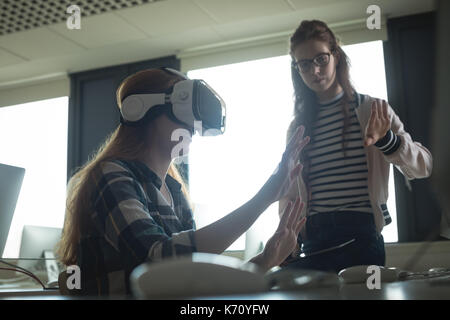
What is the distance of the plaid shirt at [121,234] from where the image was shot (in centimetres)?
90

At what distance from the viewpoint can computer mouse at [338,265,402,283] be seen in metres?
0.86

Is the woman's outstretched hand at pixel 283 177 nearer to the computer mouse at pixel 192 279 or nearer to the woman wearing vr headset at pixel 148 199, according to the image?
the woman wearing vr headset at pixel 148 199

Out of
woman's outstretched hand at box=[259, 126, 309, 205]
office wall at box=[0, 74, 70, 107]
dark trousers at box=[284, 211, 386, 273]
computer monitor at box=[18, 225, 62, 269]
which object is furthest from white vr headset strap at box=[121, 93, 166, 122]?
office wall at box=[0, 74, 70, 107]

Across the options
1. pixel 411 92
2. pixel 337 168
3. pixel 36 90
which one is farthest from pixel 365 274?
pixel 36 90

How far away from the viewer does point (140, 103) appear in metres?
1.18

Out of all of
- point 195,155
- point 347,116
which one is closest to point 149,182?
point 347,116

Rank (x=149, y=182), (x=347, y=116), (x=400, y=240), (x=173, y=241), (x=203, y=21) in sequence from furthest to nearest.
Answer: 1. (x=203, y=21)
2. (x=400, y=240)
3. (x=347, y=116)
4. (x=149, y=182)
5. (x=173, y=241)

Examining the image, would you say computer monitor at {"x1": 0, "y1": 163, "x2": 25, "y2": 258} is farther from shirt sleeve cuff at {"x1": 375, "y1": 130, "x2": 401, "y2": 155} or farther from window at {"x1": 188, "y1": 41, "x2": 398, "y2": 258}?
window at {"x1": 188, "y1": 41, "x2": 398, "y2": 258}

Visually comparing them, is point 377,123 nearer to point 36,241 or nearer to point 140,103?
point 140,103

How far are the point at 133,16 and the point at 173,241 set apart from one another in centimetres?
296

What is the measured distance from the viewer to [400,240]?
3.38 metres

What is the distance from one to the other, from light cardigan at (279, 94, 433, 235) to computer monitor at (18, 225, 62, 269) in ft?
6.06

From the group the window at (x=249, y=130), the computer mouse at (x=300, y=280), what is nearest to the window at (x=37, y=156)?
the window at (x=249, y=130)

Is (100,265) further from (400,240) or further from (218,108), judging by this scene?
(400,240)
